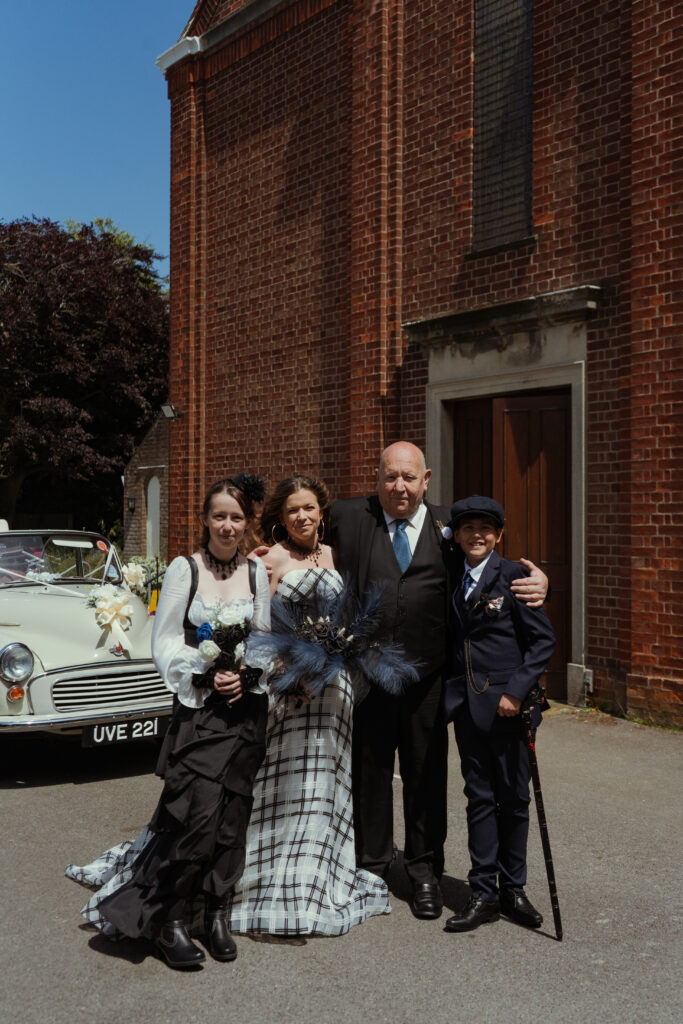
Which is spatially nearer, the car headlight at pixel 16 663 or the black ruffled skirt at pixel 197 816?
the black ruffled skirt at pixel 197 816

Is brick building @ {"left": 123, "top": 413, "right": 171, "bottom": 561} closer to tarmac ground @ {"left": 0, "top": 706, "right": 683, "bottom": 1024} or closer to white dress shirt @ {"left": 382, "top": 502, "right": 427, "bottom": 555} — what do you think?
tarmac ground @ {"left": 0, "top": 706, "right": 683, "bottom": 1024}

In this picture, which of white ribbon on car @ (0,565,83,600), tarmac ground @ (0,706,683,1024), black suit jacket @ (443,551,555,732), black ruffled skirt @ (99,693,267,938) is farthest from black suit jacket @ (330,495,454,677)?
white ribbon on car @ (0,565,83,600)

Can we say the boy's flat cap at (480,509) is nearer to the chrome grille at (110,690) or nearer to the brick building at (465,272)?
the chrome grille at (110,690)

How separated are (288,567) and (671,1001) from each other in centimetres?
226

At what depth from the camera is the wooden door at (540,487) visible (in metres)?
9.21

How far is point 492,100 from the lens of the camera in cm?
1009

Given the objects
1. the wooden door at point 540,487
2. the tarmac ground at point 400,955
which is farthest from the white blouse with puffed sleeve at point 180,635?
the wooden door at point 540,487

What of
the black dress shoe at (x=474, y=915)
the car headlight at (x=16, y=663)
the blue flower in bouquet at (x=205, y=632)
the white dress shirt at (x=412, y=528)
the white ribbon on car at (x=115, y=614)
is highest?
the white dress shirt at (x=412, y=528)

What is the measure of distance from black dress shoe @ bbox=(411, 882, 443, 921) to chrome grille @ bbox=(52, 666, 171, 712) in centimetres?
274

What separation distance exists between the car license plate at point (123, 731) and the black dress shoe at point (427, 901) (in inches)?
103

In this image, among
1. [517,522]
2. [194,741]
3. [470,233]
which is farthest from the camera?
[470,233]

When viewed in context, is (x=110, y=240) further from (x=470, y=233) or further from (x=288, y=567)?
(x=288, y=567)

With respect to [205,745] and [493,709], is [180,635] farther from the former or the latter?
[493,709]

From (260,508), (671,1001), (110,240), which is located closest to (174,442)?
(260,508)
